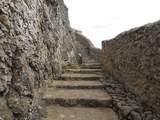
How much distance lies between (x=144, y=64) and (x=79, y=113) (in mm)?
1582

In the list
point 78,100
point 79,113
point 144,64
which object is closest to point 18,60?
point 79,113

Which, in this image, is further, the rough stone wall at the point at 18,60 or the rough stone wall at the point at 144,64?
the rough stone wall at the point at 144,64

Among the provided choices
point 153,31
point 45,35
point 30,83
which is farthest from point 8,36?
point 153,31

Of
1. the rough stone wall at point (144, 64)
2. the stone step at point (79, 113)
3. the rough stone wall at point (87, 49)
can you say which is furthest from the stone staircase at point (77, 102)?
the rough stone wall at point (87, 49)

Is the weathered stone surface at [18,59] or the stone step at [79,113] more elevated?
the weathered stone surface at [18,59]

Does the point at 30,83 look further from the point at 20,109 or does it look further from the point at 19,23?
the point at 19,23

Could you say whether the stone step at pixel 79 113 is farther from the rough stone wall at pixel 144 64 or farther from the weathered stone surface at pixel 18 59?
the rough stone wall at pixel 144 64

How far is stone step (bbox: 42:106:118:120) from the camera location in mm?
3357

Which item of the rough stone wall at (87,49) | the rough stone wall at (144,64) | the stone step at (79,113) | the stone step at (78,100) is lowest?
the stone step at (79,113)

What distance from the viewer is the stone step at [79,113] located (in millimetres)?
3357

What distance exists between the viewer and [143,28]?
355cm

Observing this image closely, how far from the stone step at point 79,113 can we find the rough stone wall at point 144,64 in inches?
27.8

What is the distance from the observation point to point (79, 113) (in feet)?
11.7

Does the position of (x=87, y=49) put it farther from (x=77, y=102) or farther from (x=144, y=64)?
(x=144, y=64)
